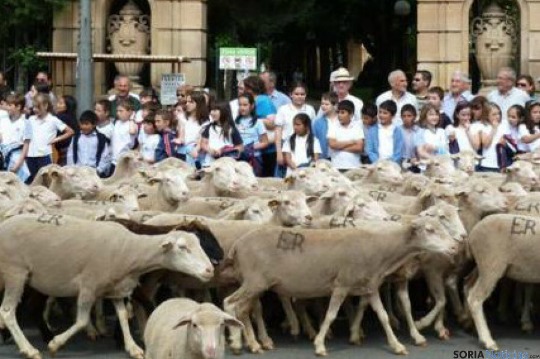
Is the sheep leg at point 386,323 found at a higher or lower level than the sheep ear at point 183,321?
lower

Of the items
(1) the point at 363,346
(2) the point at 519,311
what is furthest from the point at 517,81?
(1) the point at 363,346

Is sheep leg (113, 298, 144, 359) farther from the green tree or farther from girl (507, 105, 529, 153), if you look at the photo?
the green tree

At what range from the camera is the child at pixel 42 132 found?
16672 millimetres

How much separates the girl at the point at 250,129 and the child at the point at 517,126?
9.60 feet

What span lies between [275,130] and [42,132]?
287 centimetres

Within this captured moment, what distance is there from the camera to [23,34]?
27.0m

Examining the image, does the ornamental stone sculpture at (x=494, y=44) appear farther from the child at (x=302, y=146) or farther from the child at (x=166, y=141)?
the child at (x=302, y=146)

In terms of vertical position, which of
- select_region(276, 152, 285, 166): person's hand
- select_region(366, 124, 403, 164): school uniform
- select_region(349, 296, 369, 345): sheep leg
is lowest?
select_region(349, 296, 369, 345): sheep leg

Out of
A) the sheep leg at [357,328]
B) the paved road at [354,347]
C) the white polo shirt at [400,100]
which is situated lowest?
the paved road at [354,347]

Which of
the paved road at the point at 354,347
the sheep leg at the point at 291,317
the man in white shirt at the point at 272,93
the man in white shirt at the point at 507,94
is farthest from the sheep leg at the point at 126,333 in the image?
the man in white shirt at the point at 507,94

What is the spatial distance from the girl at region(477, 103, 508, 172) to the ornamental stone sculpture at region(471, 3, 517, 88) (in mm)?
7485

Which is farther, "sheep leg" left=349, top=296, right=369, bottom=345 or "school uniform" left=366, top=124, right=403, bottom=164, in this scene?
"school uniform" left=366, top=124, right=403, bottom=164

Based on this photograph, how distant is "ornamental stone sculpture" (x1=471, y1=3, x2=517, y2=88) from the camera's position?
23812mm

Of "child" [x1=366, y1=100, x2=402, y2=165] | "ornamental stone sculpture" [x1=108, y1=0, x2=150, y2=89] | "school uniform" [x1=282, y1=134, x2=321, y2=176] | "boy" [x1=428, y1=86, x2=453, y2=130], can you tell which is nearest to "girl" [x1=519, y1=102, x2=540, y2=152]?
"boy" [x1=428, y1=86, x2=453, y2=130]
